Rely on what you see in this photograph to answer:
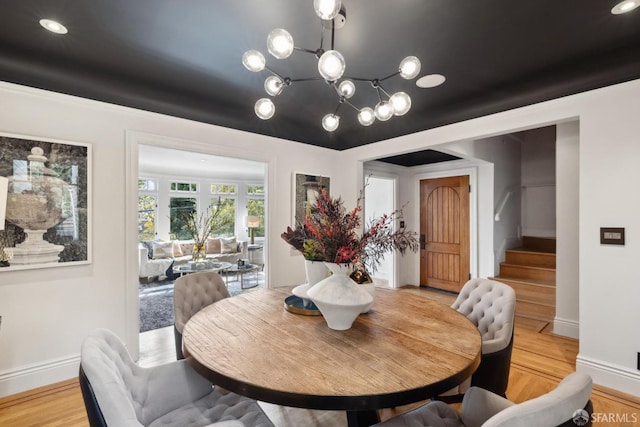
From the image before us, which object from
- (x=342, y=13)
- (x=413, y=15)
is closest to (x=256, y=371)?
(x=342, y=13)

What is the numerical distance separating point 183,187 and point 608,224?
820 centimetres

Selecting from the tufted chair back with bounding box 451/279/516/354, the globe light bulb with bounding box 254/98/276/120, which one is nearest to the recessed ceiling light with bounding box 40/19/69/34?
the globe light bulb with bounding box 254/98/276/120

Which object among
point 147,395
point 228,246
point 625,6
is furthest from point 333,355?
point 228,246

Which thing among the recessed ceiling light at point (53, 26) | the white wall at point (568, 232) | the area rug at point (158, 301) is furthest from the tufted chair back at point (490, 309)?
the area rug at point (158, 301)

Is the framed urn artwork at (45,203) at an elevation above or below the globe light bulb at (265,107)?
below

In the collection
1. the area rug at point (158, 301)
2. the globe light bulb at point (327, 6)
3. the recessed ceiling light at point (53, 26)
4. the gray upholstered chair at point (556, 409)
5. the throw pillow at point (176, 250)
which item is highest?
the recessed ceiling light at point (53, 26)

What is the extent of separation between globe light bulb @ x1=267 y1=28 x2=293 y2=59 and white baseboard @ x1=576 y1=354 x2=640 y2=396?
307cm

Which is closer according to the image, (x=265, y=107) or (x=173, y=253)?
(x=265, y=107)

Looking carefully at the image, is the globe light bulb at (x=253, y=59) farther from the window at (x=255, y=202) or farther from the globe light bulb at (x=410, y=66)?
the window at (x=255, y=202)

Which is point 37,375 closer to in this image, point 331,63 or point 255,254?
point 331,63

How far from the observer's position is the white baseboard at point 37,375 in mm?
2135

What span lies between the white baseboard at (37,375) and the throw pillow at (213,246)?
16.1 feet

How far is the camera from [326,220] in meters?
1.44

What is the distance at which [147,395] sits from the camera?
4.11 ft
